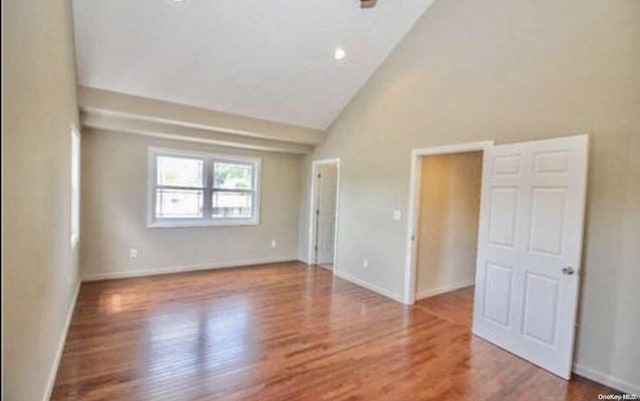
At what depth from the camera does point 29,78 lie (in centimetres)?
160

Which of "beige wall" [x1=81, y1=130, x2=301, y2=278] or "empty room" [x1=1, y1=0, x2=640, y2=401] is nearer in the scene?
"empty room" [x1=1, y1=0, x2=640, y2=401]

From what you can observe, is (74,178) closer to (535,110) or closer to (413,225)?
(413,225)

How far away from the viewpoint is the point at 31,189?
169 centimetres

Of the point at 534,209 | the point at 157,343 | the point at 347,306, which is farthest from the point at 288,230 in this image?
the point at 534,209

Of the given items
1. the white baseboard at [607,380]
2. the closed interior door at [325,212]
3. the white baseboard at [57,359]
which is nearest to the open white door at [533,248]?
the white baseboard at [607,380]

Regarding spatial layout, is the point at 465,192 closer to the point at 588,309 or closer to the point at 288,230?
the point at 588,309

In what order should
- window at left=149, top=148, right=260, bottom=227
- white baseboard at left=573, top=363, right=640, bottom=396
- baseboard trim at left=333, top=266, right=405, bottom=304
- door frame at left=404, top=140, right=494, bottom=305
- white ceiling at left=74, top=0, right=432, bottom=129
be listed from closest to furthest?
white baseboard at left=573, top=363, right=640, bottom=396 < white ceiling at left=74, top=0, right=432, bottom=129 < door frame at left=404, top=140, right=494, bottom=305 < baseboard trim at left=333, top=266, right=405, bottom=304 < window at left=149, top=148, right=260, bottom=227

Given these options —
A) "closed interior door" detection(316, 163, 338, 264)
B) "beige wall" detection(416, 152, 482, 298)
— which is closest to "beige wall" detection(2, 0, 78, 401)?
"beige wall" detection(416, 152, 482, 298)

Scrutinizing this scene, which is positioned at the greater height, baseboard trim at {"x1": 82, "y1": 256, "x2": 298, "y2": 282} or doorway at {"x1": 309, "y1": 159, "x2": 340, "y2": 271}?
doorway at {"x1": 309, "y1": 159, "x2": 340, "y2": 271}

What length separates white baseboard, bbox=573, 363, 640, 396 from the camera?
2691 mm

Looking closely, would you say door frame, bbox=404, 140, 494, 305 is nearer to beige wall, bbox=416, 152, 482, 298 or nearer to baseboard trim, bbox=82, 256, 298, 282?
beige wall, bbox=416, 152, 482, 298

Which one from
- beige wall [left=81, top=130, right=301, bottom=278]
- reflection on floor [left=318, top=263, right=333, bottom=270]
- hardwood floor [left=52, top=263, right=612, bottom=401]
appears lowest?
reflection on floor [left=318, top=263, right=333, bottom=270]

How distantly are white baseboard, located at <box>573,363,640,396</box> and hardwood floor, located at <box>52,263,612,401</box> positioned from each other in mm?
84

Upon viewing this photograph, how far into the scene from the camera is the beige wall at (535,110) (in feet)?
9.05
